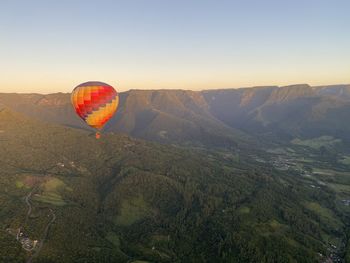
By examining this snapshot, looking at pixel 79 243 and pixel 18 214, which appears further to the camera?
pixel 18 214

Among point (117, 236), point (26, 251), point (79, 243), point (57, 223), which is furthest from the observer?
point (117, 236)

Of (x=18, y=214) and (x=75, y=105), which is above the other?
(x=75, y=105)

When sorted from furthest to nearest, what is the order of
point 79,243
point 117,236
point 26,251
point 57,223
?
point 117,236 < point 57,223 < point 79,243 < point 26,251

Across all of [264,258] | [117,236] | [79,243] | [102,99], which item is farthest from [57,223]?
[264,258]

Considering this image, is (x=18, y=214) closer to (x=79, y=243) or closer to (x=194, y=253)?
(x=79, y=243)

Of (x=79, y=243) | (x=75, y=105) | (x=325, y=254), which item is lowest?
(x=325, y=254)
